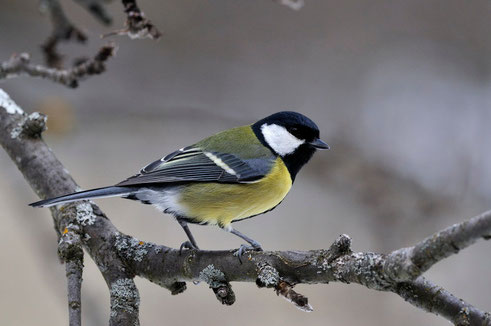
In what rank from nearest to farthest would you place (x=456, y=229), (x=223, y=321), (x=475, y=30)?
1. (x=456, y=229)
2. (x=223, y=321)
3. (x=475, y=30)

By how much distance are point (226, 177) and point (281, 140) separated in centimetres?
26

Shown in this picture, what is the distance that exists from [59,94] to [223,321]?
4.00 feet

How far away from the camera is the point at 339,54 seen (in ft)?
8.58

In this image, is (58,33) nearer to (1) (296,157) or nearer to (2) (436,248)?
(1) (296,157)

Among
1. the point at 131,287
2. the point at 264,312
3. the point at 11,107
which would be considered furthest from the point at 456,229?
the point at 264,312

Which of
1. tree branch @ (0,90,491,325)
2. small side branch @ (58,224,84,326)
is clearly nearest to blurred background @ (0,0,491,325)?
tree branch @ (0,90,491,325)

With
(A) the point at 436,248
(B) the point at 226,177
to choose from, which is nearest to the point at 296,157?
(B) the point at 226,177

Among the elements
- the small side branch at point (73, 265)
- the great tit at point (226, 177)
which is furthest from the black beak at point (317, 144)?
the small side branch at point (73, 265)

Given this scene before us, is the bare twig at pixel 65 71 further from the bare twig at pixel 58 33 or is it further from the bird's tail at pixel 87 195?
the bird's tail at pixel 87 195

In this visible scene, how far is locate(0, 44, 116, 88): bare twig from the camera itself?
1.32 m

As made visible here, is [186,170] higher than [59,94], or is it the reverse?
[59,94]

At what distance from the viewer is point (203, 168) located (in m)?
1.47

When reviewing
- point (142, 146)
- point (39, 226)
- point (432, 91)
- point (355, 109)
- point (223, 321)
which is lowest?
point (223, 321)

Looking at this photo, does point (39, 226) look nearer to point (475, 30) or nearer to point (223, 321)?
point (223, 321)
